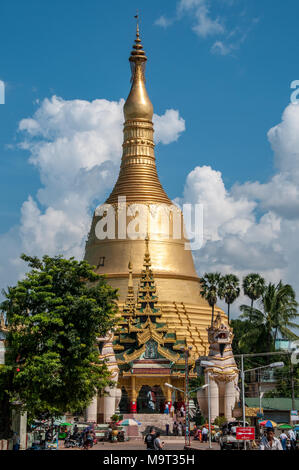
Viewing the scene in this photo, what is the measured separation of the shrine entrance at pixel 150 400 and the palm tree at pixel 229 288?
350 inches

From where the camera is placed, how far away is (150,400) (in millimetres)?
55625

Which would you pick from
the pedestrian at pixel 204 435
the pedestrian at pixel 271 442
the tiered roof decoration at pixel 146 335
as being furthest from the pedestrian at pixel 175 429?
the pedestrian at pixel 271 442

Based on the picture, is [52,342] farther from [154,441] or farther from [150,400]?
[150,400]

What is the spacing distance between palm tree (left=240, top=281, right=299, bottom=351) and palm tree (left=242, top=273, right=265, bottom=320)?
1583 mm

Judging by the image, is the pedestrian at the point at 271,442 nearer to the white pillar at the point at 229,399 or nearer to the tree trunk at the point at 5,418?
the tree trunk at the point at 5,418

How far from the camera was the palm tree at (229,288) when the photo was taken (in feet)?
194

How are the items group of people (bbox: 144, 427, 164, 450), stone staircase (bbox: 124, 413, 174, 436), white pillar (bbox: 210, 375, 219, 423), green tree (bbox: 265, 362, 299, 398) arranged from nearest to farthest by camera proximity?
group of people (bbox: 144, 427, 164, 450) < stone staircase (bbox: 124, 413, 174, 436) < white pillar (bbox: 210, 375, 219, 423) < green tree (bbox: 265, 362, 299, 398)

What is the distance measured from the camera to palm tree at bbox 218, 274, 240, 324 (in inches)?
2328

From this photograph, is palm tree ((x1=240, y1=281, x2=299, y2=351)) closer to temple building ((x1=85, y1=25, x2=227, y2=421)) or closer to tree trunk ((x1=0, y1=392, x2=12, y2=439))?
temple building ((x1=85, y1=25, x2=227, y2=421))

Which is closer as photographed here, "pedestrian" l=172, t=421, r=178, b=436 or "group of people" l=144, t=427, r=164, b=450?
"group of people" l=144, t=427, r=164, b=450

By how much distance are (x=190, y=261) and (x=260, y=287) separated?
13472 mm

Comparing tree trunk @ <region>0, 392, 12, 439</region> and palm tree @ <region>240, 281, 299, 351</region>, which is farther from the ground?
palm tree @ <region>240, 281, 299, 351</region>

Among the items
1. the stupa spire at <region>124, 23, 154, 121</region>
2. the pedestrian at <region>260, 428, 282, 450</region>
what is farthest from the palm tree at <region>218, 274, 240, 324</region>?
A: the pedestrian at <region>260, 428, 282, 450</region>

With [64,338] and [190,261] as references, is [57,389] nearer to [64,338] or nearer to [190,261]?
[64,338]
